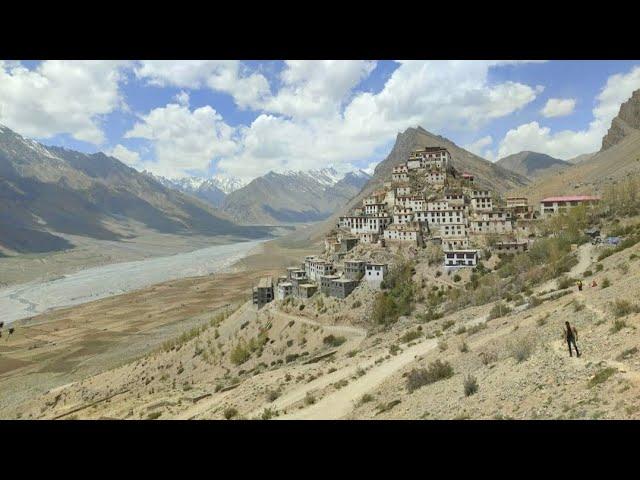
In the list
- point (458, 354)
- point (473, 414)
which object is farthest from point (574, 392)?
point (458, 354)

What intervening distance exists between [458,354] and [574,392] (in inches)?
364

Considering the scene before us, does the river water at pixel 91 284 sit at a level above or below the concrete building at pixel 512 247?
below

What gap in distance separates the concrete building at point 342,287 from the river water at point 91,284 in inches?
3123

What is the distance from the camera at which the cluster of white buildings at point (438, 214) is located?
55.3m

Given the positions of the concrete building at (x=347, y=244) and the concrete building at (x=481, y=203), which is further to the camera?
the concrete building at (x=347, y=244)

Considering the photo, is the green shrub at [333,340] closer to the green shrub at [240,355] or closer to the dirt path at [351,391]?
the green shrub at [240,355]

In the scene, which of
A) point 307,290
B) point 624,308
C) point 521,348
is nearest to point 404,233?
point 307,290

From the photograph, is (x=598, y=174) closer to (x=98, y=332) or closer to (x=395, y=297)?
(x=395, y=297)

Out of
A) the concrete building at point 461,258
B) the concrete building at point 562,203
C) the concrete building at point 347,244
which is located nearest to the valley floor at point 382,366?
the concrete building at point 461,258

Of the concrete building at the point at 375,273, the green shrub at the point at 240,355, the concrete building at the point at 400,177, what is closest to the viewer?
the green shrub at the point at 240,355

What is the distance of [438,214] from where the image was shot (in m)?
60.5

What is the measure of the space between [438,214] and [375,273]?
14125mm

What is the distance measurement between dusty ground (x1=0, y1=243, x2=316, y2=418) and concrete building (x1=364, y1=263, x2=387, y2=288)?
111ft
